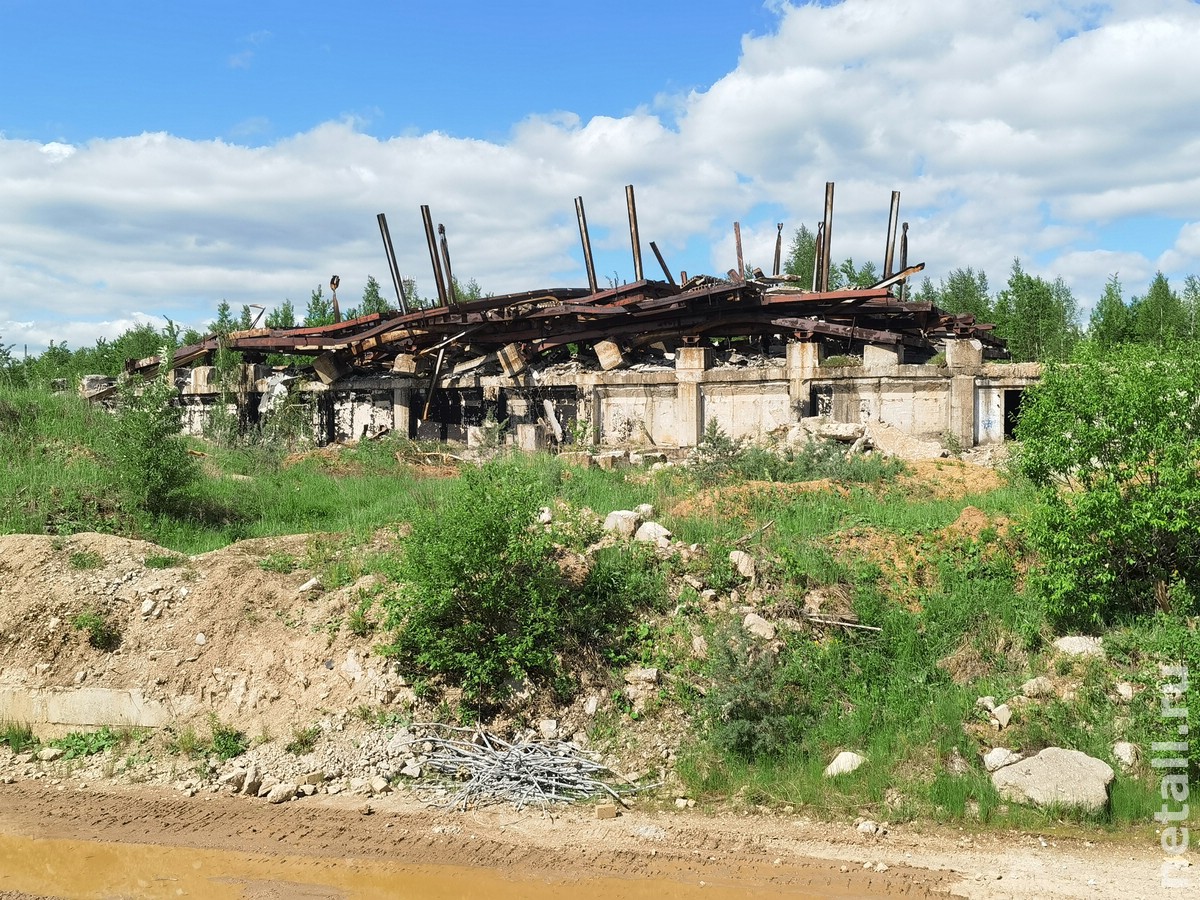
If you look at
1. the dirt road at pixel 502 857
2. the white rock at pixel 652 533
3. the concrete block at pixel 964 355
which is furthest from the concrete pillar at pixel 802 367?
the dirt road at pixel 502 857

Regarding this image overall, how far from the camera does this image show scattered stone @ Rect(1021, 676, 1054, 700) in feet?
26.4

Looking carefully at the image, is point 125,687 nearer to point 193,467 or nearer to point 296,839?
point 296,839

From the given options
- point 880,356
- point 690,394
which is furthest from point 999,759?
point 690,394

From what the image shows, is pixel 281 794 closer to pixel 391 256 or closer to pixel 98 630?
pixel 98 630

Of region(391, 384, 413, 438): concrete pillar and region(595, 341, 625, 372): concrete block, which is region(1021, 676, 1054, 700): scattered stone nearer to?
region(595, 341, 625, 372): concrete block

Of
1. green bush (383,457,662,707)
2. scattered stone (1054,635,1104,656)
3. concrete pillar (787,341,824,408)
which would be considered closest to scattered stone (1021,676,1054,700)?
scattered stone (1054,635,1104,656)

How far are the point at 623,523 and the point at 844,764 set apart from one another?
12.0 feet

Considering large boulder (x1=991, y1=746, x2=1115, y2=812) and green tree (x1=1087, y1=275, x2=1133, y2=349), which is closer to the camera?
large boulder (x1=991, y1=746, x2=1115, y2=812)

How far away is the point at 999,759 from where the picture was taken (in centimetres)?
737

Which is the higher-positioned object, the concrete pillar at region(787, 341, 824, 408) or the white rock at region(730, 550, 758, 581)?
the concrete pillar at region(787, 341, 824, 408)

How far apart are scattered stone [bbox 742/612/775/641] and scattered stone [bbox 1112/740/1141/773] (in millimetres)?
2859

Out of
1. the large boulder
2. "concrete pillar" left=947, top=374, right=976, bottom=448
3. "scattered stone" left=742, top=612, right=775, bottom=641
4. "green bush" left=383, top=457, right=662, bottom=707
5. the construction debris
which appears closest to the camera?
the large boulder

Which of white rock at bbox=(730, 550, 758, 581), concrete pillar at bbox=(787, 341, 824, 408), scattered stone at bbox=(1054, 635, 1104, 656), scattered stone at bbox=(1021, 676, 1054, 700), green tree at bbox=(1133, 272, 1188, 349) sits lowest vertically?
scattered stone at bbox=(1021, 676, 1054, 700)

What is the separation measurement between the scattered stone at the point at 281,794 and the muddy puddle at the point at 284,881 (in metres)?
0.83
